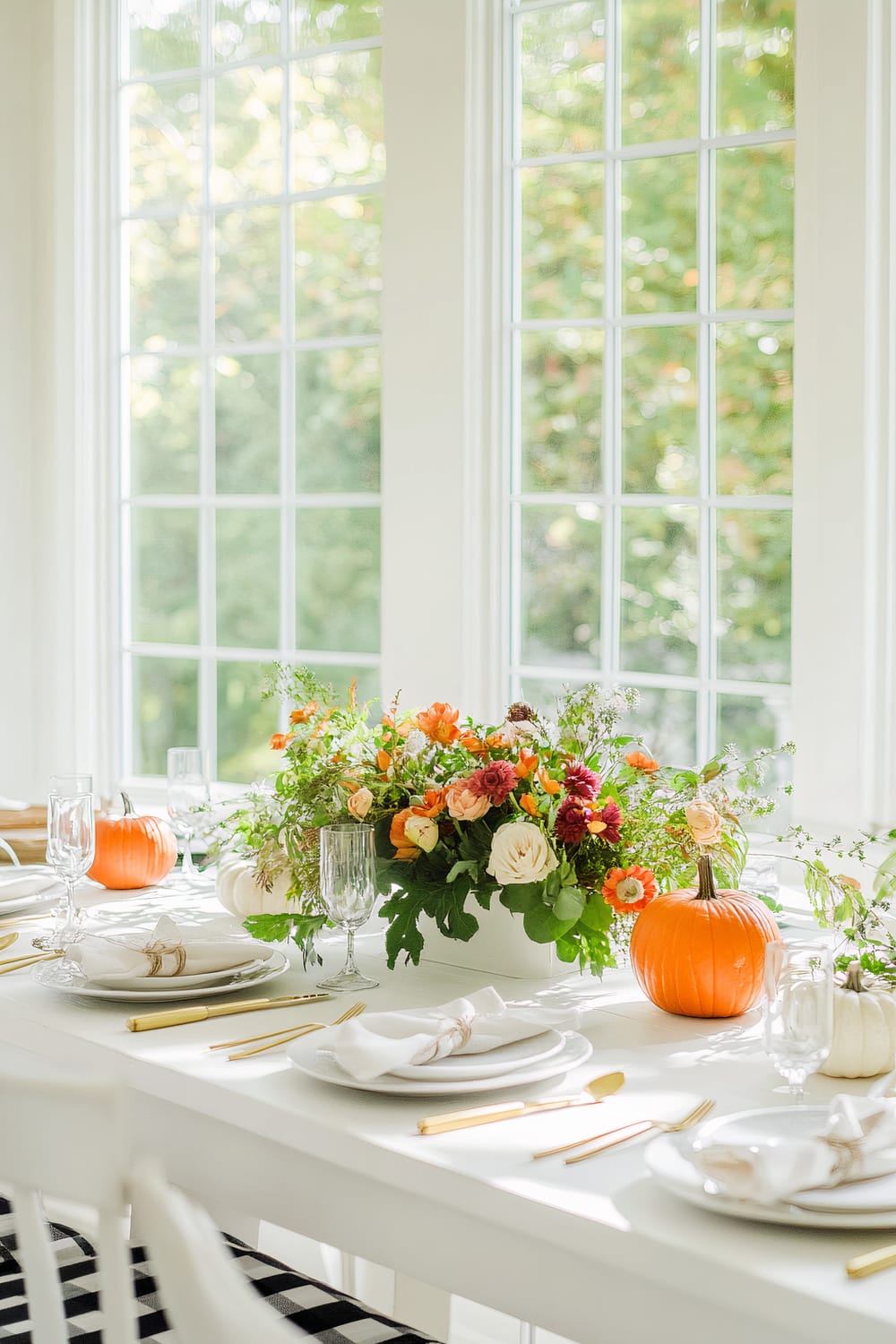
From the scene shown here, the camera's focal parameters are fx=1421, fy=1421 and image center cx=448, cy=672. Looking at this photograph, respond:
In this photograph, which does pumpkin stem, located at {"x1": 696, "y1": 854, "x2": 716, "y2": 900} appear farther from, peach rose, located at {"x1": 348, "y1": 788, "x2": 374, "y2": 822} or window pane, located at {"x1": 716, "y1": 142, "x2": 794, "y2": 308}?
window pane, located at {"x1": 716, "y1": 142, "x2": 794, "y2": 308}

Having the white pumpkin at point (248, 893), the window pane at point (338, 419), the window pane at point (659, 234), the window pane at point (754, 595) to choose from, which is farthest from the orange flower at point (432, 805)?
the window pane at point (338, 419)

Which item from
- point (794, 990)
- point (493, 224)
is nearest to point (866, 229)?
point (493, 224)

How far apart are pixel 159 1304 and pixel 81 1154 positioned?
2.02 feet

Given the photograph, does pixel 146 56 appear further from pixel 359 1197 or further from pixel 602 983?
pixel 359 1197

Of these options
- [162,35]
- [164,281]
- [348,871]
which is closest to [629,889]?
[348,871]

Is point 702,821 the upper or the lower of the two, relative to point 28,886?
upper

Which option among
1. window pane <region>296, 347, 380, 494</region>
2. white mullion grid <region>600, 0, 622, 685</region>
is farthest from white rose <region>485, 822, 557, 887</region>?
window pane <region>296, 347, 380, 494</region>

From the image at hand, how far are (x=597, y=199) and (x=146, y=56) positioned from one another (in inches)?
53.5

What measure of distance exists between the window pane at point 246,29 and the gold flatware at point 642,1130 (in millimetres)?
2900

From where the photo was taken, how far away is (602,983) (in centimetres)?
160

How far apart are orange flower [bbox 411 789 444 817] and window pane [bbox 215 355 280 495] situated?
Result: 1956 mm

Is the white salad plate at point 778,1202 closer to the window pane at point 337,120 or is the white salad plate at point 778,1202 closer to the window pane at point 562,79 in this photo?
the window pane at point 562,79

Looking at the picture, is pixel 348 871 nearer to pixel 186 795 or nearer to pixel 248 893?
pixel 248 893

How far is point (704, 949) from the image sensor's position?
142cm
